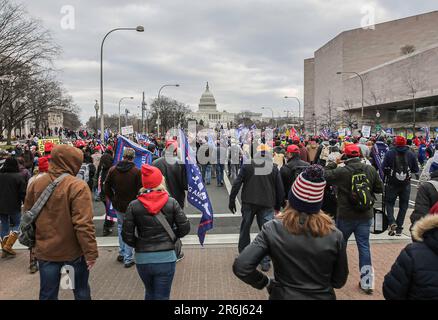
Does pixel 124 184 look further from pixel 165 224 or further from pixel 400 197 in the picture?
pixel 400 197

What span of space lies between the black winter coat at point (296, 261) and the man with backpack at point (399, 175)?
211 inches

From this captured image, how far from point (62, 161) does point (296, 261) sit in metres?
2.33

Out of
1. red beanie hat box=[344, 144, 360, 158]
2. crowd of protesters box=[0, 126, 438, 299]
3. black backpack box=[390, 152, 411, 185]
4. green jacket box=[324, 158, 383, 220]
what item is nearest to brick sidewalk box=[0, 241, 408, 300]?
crowd of protesters box=[0, 126, 438, 299]

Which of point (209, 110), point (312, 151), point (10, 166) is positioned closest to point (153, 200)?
point (10, 166)

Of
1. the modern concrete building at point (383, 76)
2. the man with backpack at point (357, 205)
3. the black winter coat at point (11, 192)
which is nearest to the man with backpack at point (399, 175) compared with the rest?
the man with backpack at point (357, 205)

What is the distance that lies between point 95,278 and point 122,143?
282 cm

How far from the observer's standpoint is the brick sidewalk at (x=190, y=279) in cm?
492

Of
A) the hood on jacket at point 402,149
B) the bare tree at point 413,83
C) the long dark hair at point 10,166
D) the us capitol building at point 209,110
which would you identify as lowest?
the long dark hair at point 10,166

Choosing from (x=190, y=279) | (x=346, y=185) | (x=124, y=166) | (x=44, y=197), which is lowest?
(x=190, y=279)

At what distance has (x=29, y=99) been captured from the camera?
30.7 metres

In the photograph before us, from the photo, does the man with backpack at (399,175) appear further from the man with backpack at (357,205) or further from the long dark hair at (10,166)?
the long dark hair at (10,166)

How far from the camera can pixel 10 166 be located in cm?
658
